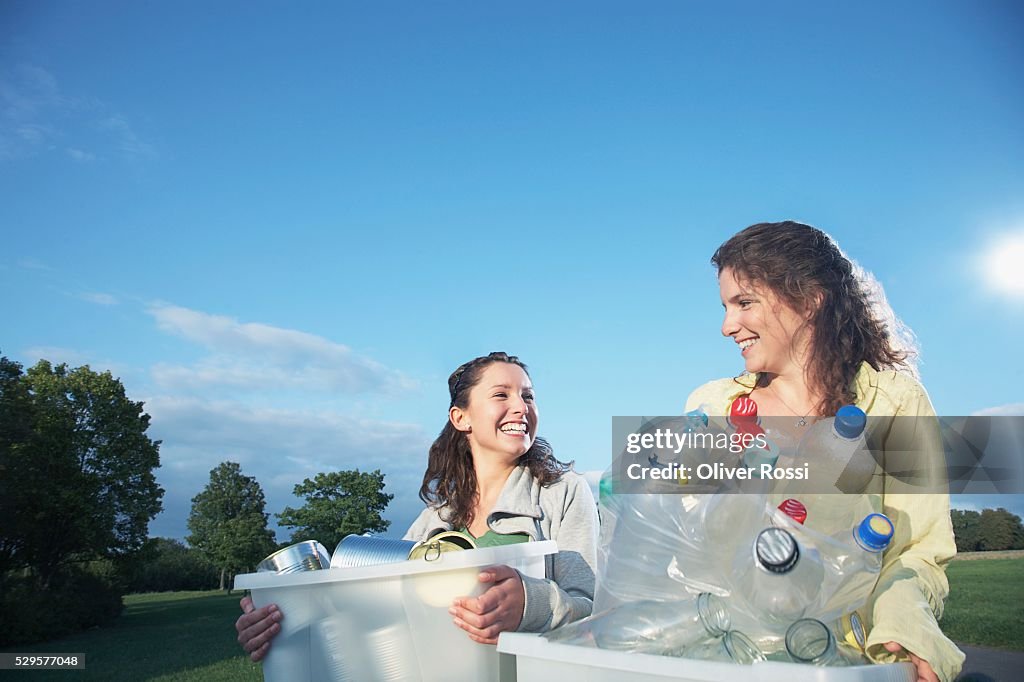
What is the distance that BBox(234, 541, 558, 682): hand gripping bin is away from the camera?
176 cm

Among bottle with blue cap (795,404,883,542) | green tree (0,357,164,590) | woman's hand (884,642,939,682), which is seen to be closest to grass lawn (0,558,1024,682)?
green tree (0,357,164,590)

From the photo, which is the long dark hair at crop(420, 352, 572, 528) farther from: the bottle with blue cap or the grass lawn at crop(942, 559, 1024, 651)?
the grass lawn at crop(942, 559, 1024, 651)

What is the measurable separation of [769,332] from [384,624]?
1.21 meters

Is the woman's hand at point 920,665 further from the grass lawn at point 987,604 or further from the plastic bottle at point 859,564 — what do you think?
the grass lawn at point 987,604

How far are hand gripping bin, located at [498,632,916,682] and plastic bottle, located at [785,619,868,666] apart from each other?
61mm

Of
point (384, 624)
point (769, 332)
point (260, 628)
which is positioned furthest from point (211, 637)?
point (769, 332)

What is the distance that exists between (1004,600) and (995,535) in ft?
Answer: 25.5

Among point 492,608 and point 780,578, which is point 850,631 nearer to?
point 780,578

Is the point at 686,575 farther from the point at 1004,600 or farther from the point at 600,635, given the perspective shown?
the point at 1004,600

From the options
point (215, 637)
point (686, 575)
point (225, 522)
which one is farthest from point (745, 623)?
point (225, 522)

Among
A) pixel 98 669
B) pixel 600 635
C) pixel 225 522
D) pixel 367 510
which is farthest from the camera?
pixel 225 522

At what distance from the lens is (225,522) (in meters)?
31.1

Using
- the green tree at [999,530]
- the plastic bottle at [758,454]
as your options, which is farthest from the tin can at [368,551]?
the green tree at [999,530]

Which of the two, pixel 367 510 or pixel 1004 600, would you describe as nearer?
pixel 1004 600
